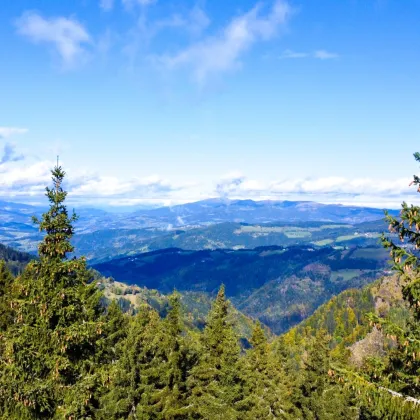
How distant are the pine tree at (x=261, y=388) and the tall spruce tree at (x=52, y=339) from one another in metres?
19.4

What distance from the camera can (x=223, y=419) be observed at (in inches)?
1246

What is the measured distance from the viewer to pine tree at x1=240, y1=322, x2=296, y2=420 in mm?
35744

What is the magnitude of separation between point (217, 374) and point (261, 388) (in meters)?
12.0

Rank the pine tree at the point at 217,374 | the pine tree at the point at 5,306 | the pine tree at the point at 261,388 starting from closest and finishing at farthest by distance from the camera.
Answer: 1. the pine tree at the point at 217,374
2. the pine tree at the point at 261,388
3. the pine tree at the point at 5,306

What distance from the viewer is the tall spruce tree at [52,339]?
677 inches

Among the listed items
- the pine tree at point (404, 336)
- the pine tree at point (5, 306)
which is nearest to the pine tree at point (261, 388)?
the pine tree at point (404, 336)

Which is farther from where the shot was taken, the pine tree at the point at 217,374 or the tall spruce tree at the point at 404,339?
the pine tree at the point at 217,374

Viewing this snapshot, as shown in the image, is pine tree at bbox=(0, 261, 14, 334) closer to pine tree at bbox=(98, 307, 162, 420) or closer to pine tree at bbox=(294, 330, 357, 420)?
pine tree at bbox=(98, 307, 162, 420)

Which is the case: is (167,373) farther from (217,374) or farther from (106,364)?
(106,364)

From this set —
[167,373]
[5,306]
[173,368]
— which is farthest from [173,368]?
[5,306]

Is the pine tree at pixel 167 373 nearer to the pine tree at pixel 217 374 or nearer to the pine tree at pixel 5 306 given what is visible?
the pine tree at pixel 217 374

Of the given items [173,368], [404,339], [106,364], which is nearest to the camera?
[404,339]

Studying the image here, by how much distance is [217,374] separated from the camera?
1359 inches

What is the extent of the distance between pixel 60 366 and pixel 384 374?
1316cm
